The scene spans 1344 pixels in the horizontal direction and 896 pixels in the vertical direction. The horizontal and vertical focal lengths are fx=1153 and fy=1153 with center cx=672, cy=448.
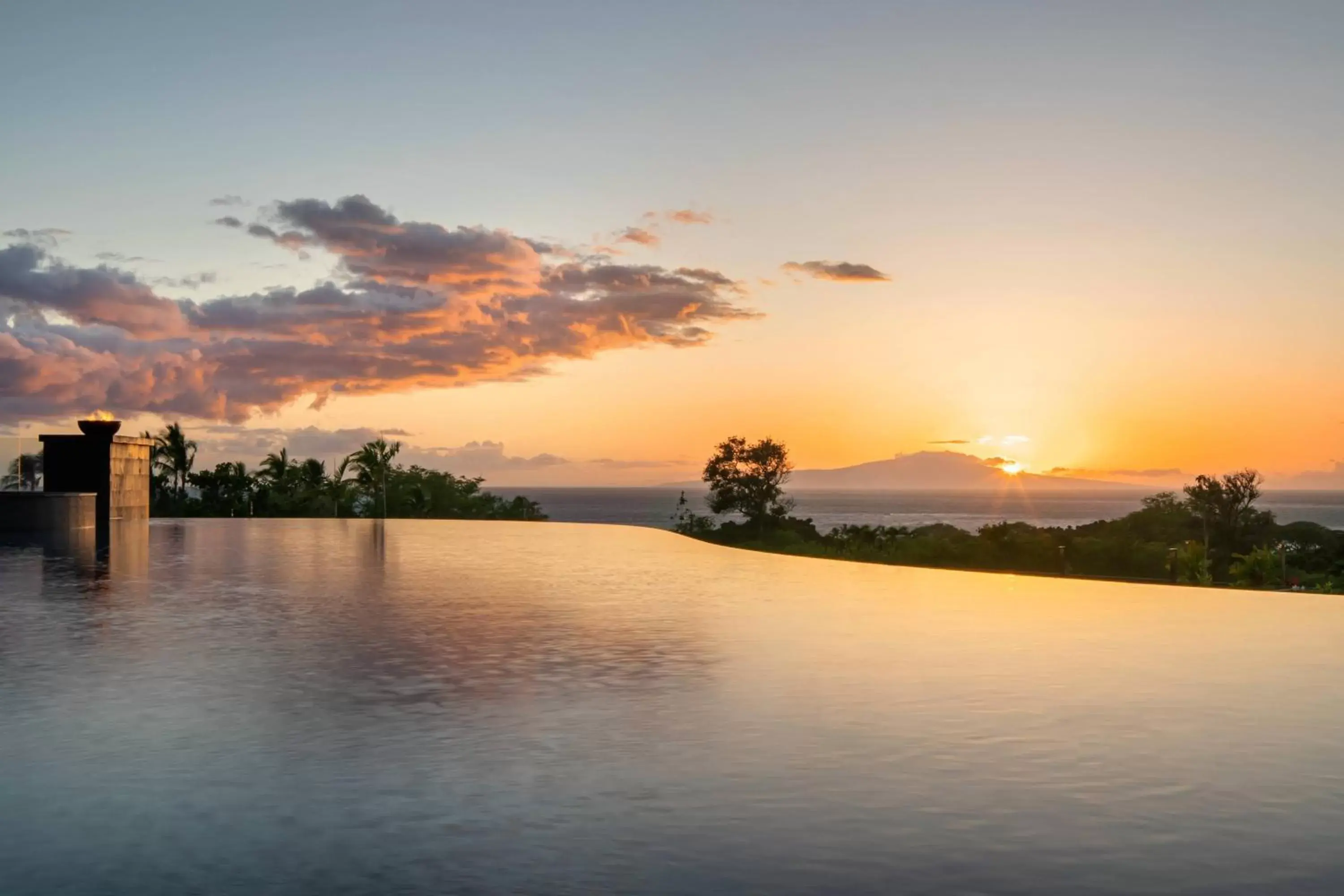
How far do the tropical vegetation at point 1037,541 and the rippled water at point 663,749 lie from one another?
666 inches

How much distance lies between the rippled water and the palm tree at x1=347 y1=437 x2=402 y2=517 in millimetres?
33570

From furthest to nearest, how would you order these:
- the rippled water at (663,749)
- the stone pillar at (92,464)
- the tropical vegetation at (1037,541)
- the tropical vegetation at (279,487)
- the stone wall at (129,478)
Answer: the tropical vegetation at (279,487) → the tropical vegetation at (1037,541) → the stone wall at (129,478) → the stone pillar at (92,464) → the rippled water at (663,749)

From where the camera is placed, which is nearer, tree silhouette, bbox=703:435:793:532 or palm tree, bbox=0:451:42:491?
palm tree, bbox=0:451:42:491

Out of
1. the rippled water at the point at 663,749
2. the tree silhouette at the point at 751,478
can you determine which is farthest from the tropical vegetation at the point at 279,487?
the rippled water at the point at 663,749

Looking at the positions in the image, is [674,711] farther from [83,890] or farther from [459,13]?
[459,13]

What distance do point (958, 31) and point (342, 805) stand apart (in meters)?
17.9

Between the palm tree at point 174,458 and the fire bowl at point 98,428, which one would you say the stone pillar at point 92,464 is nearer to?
the fire bowl at point 98,428

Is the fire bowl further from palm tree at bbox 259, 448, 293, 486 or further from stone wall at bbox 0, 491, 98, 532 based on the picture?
palm tree at bbox 259, 448, 293, 486

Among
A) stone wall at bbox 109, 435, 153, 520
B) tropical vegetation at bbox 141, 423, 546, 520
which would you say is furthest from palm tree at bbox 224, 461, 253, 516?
stone wall at bbox 109, 435, 153, 520

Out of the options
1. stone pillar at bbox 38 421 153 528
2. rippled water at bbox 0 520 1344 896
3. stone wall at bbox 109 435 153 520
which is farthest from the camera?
stone wall at bbox 109 435 153 520

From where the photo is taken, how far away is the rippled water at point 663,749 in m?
4.21

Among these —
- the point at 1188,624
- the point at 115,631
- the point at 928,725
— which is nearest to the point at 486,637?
the point at 115,631

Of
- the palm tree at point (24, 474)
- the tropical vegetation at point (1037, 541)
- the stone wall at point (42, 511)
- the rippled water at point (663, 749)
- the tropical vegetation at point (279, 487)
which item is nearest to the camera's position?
the rippled water at point (663, 749)

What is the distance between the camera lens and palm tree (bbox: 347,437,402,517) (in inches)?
1812
